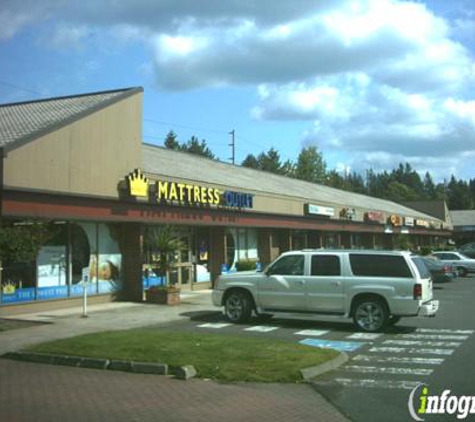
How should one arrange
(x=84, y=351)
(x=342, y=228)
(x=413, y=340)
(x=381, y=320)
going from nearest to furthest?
1. (x=84, y=351)
2. (x=413, y=340)
3. (x=381, y=320)
4. (x=342, y=228)

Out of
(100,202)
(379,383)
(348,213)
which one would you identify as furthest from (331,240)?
(379,383)

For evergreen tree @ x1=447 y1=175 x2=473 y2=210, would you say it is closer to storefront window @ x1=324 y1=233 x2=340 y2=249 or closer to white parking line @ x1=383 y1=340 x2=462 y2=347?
storefront window @ x1=324 y1=233 x2=340 y2=249

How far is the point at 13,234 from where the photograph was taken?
15.1 meters

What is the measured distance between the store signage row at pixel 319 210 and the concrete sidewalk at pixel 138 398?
2578 centimetres

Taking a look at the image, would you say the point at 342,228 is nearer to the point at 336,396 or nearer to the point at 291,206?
the point at 291,206

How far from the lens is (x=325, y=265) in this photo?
1645cm

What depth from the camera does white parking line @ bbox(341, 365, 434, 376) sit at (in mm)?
10594

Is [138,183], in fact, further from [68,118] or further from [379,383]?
[379,383]

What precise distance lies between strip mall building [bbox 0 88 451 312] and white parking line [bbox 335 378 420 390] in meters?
9.48

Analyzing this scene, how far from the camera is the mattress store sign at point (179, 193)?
21203mm

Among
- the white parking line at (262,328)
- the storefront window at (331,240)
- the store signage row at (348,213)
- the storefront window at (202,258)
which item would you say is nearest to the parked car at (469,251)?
the storefront window at (331,240)

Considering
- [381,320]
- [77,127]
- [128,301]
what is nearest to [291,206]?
[128,301]

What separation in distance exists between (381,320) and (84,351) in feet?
23.7

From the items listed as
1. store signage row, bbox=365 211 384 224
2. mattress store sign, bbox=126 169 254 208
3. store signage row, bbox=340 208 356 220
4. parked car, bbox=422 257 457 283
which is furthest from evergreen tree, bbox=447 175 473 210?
mattress store sign, bbox=126 169 254 208
